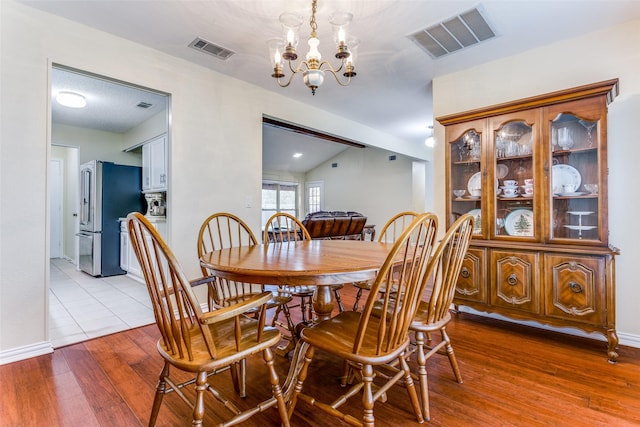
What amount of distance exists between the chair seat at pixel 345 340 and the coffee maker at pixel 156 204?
3565mm

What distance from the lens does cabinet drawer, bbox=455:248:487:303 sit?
2654 millimetres

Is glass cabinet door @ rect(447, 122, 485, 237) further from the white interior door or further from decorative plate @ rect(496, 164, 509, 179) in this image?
the white interior door

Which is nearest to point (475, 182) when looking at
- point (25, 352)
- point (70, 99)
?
point (25, 352)

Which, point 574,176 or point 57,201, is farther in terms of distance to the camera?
point 57,201

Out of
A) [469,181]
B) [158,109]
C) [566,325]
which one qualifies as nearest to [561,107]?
[469,181]

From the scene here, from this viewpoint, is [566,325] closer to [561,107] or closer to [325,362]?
[561,107]

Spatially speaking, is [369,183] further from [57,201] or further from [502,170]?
[57,201]

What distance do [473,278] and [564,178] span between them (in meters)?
1.05

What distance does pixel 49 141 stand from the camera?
89.1 inches

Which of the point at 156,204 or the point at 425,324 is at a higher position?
the point at 156,204

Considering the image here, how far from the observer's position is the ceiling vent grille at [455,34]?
2.31 m

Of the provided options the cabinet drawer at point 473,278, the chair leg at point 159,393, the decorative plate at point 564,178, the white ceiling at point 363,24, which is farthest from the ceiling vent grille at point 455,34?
the chair leg at point 159,393

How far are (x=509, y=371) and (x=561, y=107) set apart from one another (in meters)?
1.91

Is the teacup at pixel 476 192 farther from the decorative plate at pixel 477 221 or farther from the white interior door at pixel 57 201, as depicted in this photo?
the white interior door at pixel 57 201
